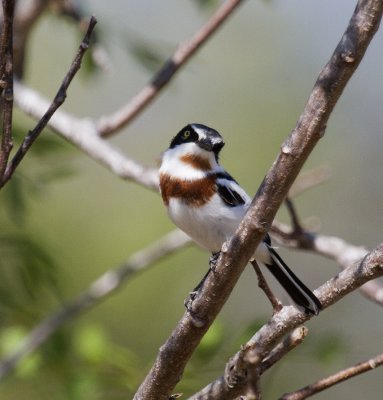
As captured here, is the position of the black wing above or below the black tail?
above

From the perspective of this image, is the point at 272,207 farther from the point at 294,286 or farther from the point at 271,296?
the point at 294,286

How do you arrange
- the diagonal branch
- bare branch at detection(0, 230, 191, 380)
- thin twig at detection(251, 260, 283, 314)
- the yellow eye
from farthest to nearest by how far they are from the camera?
bare branch at detection(0, 230, 191, 380)
the yellow eye
thin twig at detection(251, 260, 283, 314)
the diagonal branch

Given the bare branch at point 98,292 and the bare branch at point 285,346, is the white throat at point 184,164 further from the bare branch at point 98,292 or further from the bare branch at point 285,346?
the bare branch at point 285,346

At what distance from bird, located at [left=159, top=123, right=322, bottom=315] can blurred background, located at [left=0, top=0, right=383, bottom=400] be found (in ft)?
3.50

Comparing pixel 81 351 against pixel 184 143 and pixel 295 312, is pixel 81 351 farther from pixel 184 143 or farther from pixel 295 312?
pixel 295 312

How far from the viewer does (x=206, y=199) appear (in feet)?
12.2

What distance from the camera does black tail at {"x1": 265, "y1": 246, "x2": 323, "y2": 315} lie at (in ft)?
7.58

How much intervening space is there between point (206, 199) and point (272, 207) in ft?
5.53

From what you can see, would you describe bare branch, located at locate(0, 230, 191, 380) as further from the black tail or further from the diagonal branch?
the diagonal branch

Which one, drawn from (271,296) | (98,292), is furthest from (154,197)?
(271,296)

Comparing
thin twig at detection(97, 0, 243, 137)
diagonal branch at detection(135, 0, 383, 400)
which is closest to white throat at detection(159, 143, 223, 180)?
thin twig at detection(97, 0, 243, 137)

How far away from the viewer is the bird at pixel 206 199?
144 inches

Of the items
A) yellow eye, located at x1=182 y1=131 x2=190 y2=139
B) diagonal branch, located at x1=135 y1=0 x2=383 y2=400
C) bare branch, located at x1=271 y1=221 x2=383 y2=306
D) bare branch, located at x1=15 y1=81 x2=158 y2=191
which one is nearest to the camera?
diagonal branch, located at x1=135 y1=0 x2=383 y2=400

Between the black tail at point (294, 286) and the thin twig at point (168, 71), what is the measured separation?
1274 millimetres
